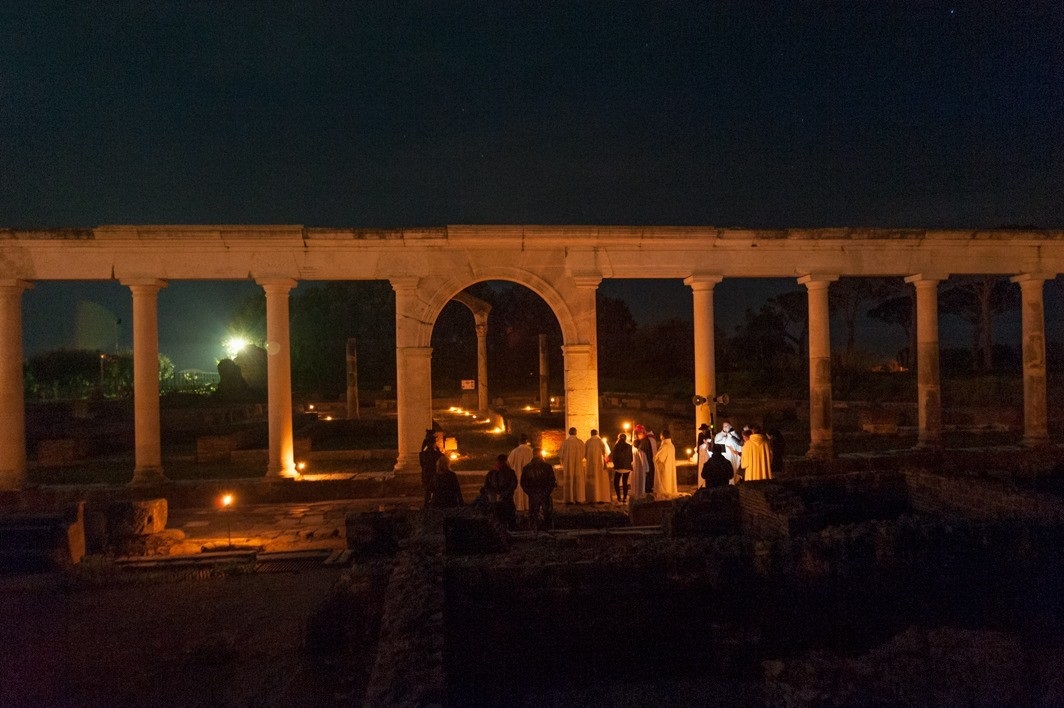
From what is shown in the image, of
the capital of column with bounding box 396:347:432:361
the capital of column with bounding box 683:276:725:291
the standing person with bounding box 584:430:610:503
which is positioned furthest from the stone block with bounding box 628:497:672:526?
the capital of column with bounding box 683:276:725:291

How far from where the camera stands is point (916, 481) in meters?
10.1

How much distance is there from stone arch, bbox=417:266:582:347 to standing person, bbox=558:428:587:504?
7.61 feet

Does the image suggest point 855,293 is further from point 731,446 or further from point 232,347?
point 232,347

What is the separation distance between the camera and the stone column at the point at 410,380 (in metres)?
13.4

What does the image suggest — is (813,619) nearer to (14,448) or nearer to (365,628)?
(365,628)

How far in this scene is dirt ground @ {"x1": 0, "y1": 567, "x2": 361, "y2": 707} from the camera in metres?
5.47

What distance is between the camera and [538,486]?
392 inches

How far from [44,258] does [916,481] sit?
15.2 metres

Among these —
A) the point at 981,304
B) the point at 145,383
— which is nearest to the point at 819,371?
the point at 145,383

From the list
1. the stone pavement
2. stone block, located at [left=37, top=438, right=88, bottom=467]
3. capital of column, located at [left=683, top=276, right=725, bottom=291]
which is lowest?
the stone pavement

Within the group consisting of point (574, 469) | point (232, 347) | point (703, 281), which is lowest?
point (574, 469)

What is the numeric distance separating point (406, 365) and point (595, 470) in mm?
4189

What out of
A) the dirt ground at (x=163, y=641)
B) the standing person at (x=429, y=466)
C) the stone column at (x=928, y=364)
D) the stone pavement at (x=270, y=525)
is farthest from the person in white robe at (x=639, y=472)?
the stone column at (x=928, y=364)

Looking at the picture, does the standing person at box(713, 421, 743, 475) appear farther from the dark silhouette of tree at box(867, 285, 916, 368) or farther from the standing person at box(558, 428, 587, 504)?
the dark silhouette of tree at box(867, 285, 916, 368)
